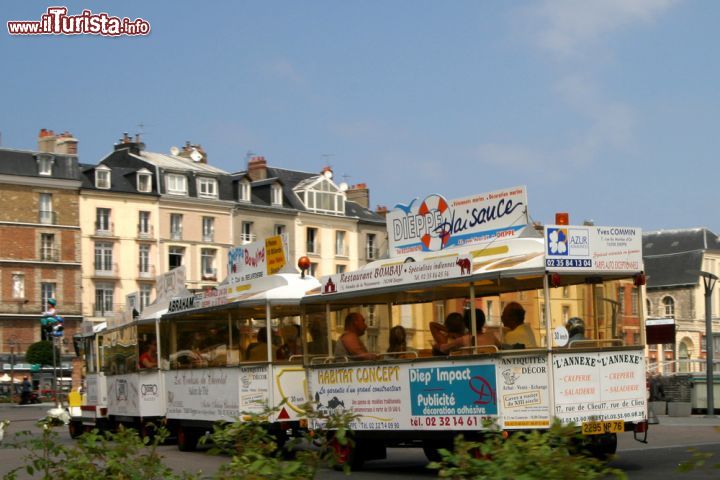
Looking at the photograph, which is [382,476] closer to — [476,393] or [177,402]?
[476,393]

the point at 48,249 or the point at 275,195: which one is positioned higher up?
the point at 275,195

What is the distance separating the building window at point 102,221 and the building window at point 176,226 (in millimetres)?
4165

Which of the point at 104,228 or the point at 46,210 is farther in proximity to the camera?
the point at 104,228

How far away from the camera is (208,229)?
83.1 m

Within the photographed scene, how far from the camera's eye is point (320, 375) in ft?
59.8

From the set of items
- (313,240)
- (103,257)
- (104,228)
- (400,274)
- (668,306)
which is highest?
(104,228)

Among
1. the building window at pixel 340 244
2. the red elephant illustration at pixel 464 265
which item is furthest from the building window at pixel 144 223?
the red elephant illustration at pixel 464 265

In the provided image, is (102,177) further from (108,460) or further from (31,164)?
(108,460)

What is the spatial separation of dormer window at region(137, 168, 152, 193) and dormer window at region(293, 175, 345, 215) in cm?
1197

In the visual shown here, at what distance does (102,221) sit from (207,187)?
8.04 m

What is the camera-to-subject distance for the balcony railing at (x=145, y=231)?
79.8m

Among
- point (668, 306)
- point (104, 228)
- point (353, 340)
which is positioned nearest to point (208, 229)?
point (104, 228)

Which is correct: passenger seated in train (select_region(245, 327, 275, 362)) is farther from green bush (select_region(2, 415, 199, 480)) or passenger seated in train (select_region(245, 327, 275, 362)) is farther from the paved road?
green bush (select_region(2, 415, 199, 480))

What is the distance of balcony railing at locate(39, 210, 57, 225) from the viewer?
76.7 meters
